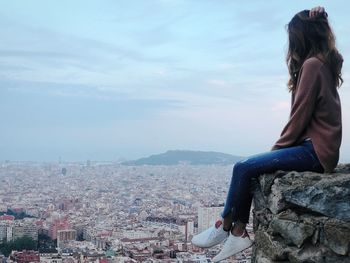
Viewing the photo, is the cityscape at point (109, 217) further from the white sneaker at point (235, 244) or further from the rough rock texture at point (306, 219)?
the rough rock texture at point (306, 219)

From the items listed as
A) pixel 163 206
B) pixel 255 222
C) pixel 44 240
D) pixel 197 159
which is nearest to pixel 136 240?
pixel 44 240

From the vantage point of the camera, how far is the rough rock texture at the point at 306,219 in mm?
2479

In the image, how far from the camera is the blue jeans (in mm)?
2803

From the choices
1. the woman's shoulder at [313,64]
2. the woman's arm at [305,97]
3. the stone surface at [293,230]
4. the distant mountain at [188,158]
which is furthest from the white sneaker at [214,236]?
the distant mountain at [188,158]

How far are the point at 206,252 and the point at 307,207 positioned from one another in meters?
16.6

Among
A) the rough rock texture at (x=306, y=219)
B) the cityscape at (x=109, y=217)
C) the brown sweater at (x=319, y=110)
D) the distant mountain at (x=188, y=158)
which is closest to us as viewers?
the rough rock texture at (x=306, y=219)

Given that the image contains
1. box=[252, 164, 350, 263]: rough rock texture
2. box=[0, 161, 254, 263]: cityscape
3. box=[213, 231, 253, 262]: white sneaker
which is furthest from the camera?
box=[0, 161, 254, 263]: cityscape

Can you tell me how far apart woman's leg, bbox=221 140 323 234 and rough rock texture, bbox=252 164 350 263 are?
68 mm

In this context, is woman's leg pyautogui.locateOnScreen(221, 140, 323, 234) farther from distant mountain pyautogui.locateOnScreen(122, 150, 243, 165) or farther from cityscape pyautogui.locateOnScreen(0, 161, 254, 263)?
distant mountain pyautogui.locateOnScreen(122, 150, 243, 165)

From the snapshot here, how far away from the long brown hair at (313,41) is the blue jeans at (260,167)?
1.25 ft

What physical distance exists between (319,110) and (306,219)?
1.79 ft

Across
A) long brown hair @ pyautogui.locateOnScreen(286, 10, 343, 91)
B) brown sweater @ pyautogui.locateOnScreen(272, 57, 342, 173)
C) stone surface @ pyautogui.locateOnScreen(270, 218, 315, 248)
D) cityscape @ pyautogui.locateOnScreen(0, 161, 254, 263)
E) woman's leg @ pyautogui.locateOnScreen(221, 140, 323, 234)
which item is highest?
long brown hair @ pyautogui.locateOnScreen(286, 10, 343, 91)

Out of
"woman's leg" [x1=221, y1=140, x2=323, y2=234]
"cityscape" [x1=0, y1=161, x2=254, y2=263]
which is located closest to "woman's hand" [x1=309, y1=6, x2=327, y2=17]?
"woman's leg" [x1=221, y1=140, x2=323, y2=234]

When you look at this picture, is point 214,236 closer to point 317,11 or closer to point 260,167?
point 260,167
